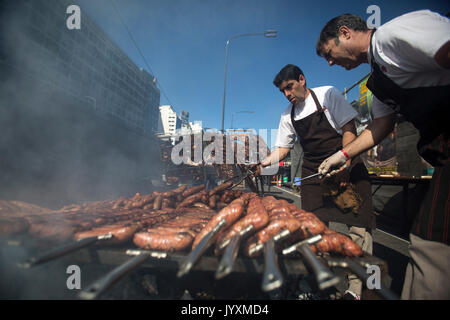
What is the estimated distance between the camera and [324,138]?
107 inches

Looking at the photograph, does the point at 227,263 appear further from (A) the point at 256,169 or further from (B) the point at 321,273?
(A) the point at 256,169

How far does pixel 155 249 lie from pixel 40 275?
141 centimetres

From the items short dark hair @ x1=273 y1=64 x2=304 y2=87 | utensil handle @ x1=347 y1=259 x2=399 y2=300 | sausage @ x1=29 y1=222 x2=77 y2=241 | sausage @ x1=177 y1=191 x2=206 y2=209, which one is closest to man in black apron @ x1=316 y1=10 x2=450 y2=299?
utensil handle @ x1=347 y1=259 x2=399 y2=300

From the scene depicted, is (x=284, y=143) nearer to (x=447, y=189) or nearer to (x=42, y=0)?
(x=447, y=189)

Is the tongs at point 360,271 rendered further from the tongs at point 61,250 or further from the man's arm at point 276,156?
the man's arm at point 276,156

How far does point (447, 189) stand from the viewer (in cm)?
136

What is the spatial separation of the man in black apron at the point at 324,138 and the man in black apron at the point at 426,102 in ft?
2.93

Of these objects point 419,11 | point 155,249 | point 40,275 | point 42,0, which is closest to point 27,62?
point 42,0

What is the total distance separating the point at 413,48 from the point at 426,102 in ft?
1.48

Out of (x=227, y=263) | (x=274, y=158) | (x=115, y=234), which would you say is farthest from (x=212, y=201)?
(x=227, y=263)

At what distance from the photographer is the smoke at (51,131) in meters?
4.48

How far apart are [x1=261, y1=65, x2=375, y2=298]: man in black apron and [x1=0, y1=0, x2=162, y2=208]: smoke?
20.1 ft

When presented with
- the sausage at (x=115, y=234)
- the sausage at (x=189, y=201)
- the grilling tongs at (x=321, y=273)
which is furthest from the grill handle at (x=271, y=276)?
the sausage at (x=189, y=201)

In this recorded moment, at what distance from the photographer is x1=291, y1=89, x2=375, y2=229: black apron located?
7.93 ft
